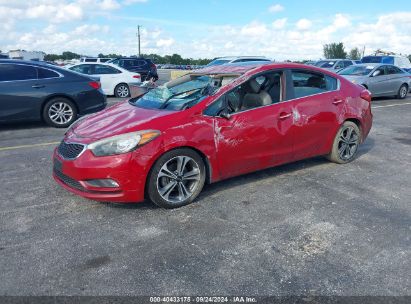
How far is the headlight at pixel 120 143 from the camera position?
3.73 metres

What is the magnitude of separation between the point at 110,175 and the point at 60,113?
5.33 metres

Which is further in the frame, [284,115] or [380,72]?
[380,72]

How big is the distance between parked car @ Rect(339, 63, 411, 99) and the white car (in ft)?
27.8

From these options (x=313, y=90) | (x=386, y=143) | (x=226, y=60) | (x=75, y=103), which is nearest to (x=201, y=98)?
(x=313, y=90)

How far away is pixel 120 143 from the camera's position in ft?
12.3

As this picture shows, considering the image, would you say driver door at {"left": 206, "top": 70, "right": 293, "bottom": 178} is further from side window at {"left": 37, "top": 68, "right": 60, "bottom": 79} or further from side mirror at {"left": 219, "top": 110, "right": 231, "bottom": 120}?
side window at {"left": 37, "top": 68, "right": 60, "bottom": 79}

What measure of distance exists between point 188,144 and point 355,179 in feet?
8.14

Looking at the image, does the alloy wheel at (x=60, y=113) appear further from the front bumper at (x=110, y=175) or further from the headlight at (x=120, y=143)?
the headlight at (x=120, y=143)

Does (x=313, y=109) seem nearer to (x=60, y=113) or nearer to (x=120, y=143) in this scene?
(x=120, y=143)

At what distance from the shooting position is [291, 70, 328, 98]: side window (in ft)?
16.2

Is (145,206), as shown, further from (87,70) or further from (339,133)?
(87,70)

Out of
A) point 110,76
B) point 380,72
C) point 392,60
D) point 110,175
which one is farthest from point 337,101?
point 392,60

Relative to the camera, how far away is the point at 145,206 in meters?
4.11

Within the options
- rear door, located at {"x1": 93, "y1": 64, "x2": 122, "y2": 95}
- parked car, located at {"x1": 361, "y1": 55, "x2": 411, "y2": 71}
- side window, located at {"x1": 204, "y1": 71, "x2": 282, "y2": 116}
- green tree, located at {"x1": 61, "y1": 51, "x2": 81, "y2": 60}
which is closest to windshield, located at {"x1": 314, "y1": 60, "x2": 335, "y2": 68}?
parked car, located at {"x1": 361, "y1": 55, "x2": 411, "y2": 71}
